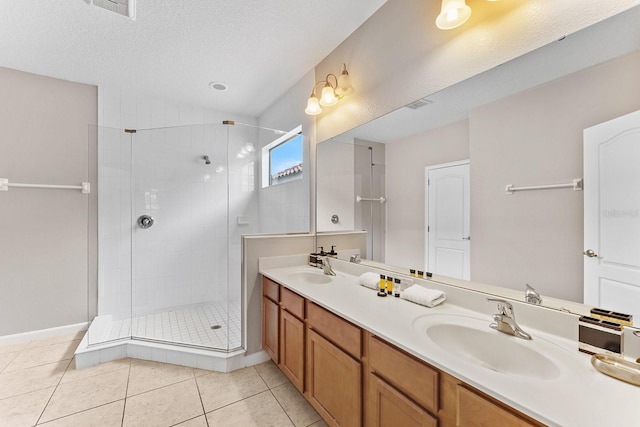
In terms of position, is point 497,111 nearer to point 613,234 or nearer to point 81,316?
point 613,234

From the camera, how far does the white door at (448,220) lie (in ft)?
4.46

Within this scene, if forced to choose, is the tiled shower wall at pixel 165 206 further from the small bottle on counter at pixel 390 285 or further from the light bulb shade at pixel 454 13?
the light bulb shade at pixel 454 13

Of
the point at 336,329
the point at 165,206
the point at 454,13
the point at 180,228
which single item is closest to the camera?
the point at 454,13

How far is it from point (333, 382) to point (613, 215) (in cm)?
A: 136

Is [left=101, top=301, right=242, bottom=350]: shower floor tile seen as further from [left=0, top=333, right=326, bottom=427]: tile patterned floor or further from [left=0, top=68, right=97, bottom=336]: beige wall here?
[left=0, top=68, right=97, bottom=336]: beige wall

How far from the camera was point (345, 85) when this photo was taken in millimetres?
2107

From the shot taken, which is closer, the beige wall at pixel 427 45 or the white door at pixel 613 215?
the white door at pixel 613 215

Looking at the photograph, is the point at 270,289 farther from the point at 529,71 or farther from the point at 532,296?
the point at 529,71

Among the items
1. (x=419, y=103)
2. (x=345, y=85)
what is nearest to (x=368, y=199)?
(x=419, y=103)

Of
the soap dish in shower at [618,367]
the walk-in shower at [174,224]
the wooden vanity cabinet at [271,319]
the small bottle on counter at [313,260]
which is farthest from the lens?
the walk-in shower at [174,224]

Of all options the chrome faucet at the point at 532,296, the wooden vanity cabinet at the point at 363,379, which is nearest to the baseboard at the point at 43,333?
the wooden vanity cabinet at the point at 363,379

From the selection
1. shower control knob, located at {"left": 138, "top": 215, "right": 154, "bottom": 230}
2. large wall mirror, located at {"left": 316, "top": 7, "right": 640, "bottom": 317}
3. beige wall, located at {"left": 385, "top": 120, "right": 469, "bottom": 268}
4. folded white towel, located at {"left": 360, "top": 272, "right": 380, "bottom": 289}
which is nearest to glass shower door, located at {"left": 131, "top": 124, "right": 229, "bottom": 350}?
shower control knob, located at {"left": 138, "top": 215, "right": 154, "bottom": 230}

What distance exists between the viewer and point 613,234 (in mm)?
918

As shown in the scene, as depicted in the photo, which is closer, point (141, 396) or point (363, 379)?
point (363, 379)
